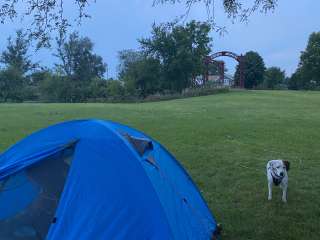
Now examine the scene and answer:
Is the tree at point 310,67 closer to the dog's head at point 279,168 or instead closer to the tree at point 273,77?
the tree at point 273,77

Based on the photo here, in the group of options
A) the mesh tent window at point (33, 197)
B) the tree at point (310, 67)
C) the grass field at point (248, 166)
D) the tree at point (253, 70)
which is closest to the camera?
the mesh tent window at point (33, 197)

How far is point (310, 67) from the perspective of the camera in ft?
236

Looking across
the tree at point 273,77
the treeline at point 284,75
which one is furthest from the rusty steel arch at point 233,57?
the tree at point 273,77

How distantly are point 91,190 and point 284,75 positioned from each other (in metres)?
82.2

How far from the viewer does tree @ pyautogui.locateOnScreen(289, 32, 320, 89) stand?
7119 cm

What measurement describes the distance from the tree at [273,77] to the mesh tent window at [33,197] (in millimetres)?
74009

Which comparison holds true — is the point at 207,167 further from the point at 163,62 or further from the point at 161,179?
the point at 163,62

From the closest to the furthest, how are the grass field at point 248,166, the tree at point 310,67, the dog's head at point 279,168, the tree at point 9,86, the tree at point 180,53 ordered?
1. the grass field at point 248,166
2. the dog's head at point 279,168
3. the tree at point 180,53
4. the tree at point 9,86
5. the tree at point 310,67

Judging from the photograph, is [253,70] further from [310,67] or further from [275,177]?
[275,177]

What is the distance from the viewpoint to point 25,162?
5133 mm

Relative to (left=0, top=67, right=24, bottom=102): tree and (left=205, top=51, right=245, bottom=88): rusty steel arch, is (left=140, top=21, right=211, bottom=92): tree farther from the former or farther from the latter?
(left=0, top=67, right=24, bottom=102): tree

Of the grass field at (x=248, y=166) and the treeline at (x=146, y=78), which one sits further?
the treeline at (x=146, y=78)

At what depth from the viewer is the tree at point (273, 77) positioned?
257ft

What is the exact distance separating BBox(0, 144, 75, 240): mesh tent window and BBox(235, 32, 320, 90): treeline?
224ft
